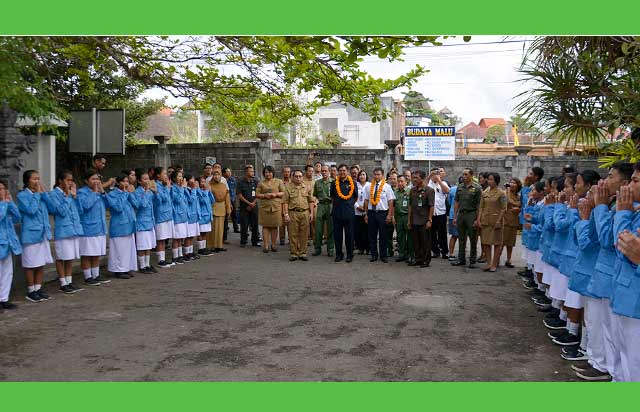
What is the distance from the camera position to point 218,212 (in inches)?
524

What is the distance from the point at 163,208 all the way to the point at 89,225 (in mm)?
1959

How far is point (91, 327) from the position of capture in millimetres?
6934

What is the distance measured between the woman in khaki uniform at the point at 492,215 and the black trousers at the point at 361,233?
2827 millimetres

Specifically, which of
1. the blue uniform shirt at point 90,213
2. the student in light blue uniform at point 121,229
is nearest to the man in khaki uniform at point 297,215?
the student in light blue uniform at point 121,229

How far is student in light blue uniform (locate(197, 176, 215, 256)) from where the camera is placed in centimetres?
1265

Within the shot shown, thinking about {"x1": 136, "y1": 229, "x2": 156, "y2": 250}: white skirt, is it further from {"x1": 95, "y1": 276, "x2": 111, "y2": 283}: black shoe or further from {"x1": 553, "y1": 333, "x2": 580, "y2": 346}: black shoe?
{"x1": 553, "y1": 333, "x2": 580, "y2": 346}: black shoe

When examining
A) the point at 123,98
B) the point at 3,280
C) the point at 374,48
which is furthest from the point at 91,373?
the point at 123,98

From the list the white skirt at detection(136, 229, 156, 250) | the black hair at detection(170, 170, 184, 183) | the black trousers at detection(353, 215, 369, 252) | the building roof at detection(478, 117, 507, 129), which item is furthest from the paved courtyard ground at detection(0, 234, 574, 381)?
the building roof at detection(478, 117, 507, 129)

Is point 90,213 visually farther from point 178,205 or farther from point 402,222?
point 402,222

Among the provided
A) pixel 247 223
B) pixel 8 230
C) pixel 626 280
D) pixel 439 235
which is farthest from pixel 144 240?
pixel 626 280

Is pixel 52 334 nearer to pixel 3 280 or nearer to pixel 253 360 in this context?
pixel 3 280

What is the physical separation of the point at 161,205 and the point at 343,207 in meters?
3.55

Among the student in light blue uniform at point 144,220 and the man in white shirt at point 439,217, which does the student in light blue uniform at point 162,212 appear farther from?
the man in white shirt at point 439,217

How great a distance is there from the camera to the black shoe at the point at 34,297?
26.8 feet
